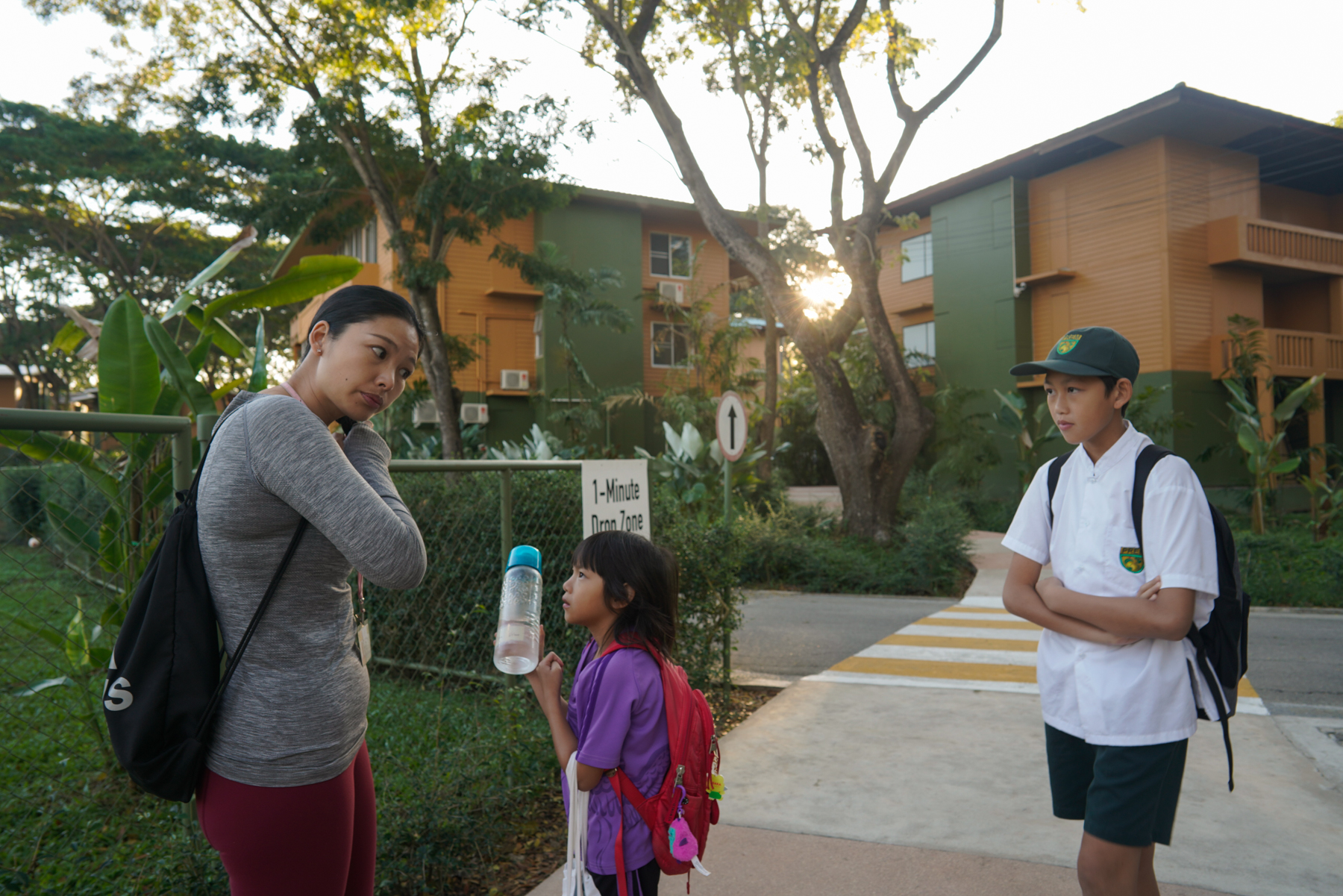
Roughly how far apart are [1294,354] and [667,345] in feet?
53.1

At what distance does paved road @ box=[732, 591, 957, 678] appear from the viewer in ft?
26.6

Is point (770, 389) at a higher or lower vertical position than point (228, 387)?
higher

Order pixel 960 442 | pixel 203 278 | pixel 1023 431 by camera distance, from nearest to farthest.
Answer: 1. pixel 203 278
2. pixel 1023 431
3. pixel 960 442

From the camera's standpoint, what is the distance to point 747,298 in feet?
74.3

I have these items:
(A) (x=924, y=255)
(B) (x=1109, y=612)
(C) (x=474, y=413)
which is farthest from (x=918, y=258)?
(B) (x=1109, y=612)

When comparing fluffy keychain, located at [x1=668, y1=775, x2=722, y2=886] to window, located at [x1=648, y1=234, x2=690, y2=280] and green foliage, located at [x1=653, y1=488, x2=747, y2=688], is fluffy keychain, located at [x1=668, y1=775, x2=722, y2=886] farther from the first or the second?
window, located at [x1=648, y1=234, x2=690, y2=280]

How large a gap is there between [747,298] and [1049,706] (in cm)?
2063

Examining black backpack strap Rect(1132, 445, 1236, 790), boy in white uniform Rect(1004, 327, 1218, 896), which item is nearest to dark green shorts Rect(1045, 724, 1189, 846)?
boy in white uniform Rect(1004, 327, 1218, 896)

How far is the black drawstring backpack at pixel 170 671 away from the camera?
5.39ft

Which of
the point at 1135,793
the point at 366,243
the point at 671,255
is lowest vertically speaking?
the point at 1135,793

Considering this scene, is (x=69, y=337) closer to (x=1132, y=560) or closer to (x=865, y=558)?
(x=1132, y=560)

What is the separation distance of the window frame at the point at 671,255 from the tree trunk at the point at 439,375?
11829 millimetres

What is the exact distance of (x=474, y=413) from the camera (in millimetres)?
23500

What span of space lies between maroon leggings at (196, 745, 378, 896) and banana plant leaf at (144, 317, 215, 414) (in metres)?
2.53
